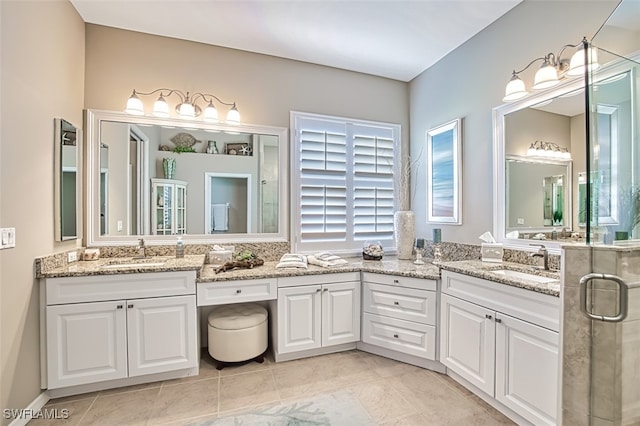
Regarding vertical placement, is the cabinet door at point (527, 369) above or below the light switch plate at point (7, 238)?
below

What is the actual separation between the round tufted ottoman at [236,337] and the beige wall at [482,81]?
2047 millimetres

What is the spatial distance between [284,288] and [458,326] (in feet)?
4.51

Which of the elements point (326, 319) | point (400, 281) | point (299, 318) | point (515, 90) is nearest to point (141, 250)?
point (299, 318)

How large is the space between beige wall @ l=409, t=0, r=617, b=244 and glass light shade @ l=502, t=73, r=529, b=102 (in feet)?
0.42

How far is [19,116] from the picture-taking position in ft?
5.95

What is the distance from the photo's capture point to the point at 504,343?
1881mm

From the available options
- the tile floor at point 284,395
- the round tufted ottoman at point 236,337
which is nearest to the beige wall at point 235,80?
the round tufted ottoman at point 236,337

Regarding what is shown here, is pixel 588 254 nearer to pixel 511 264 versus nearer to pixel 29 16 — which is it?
pixel 511 264

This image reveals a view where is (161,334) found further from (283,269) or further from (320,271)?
(320,271)

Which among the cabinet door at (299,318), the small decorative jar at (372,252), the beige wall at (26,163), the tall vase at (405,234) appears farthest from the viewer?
the tall vase at (405,234)

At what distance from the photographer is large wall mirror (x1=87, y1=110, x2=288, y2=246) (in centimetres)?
268

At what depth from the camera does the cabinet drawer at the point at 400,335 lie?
246 cm

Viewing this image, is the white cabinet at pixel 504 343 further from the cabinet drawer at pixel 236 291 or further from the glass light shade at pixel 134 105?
the glass light shade at pixel 134 105

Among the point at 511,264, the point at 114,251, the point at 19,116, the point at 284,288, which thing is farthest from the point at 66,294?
the point at 511,264
